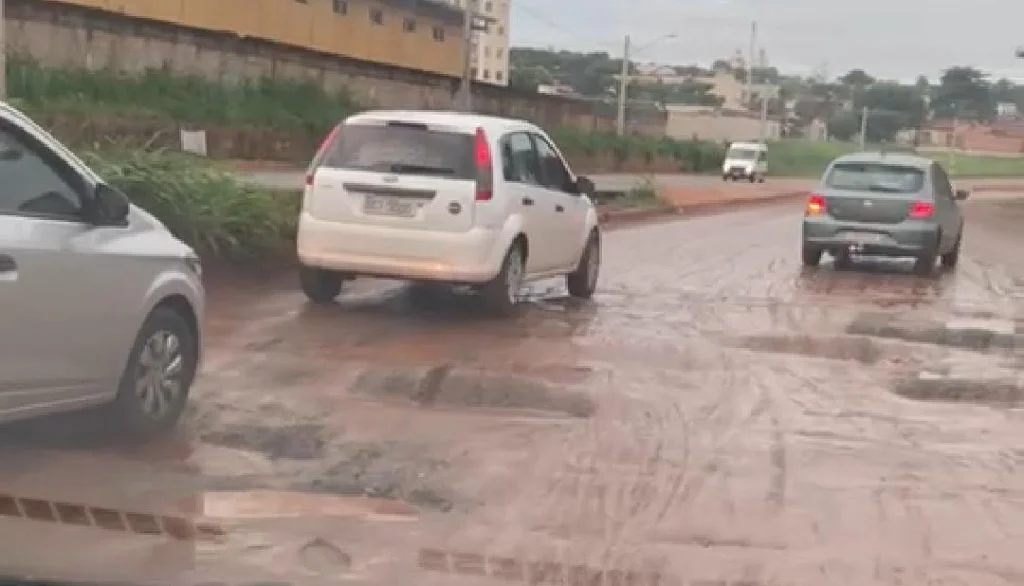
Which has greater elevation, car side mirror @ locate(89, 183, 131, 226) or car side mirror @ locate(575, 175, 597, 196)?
car side mirror @ locate(89, 183, 131, 226)

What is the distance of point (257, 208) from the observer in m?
16.4

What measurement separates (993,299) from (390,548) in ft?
42.4

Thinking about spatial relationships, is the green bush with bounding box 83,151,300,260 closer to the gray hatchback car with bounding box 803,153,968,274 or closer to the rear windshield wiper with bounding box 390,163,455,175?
the rear windshield wiper with bounding box 390,163,455,175

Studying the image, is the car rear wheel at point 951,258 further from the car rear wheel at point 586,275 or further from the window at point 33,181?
the window at point 33,181

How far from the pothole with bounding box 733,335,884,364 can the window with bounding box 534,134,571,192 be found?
2.58 metres

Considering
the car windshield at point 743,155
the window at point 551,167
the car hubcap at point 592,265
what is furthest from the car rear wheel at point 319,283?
the car windshield at point 743,155

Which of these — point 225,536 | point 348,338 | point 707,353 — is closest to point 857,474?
point 225,536

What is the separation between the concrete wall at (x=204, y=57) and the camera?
95.7ft

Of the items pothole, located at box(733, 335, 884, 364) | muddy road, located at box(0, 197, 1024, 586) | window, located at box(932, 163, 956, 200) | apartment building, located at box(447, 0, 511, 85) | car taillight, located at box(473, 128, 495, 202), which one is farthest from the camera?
apartment building, located at box(447, 0, 511, 85)

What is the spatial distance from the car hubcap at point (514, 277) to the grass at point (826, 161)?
69793 millimetres

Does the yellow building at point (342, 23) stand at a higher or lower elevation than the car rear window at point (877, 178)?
higher

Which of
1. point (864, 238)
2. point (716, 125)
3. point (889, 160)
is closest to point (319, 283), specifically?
point (864, 238)

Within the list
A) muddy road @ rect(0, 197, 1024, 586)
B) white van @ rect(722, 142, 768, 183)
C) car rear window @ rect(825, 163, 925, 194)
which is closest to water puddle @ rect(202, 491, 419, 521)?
muddy road @ rect(0, 197, 1024, 586)

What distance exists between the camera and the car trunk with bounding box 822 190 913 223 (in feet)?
66.2
